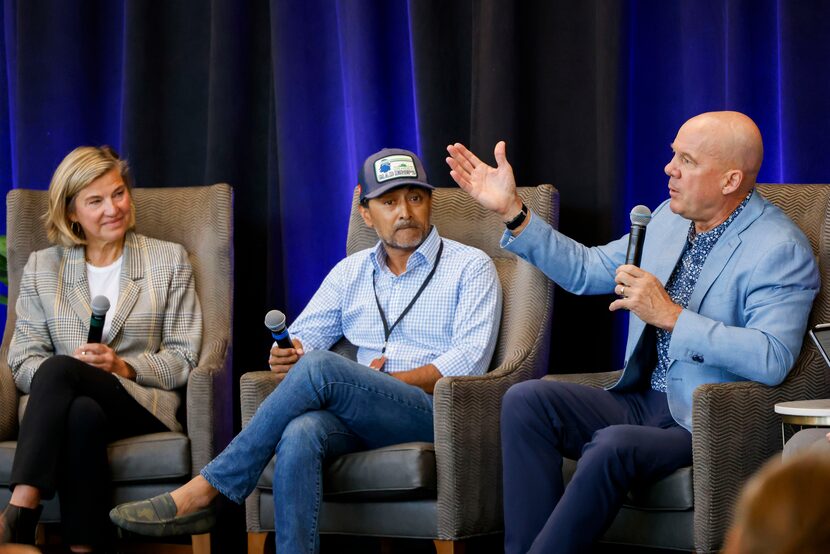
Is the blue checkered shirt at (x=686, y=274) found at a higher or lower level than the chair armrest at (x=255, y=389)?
higher

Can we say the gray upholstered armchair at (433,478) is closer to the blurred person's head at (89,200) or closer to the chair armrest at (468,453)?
the chair armrest at (468,453)

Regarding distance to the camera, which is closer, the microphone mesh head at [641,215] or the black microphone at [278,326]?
the microphone mesh head at [641,215]

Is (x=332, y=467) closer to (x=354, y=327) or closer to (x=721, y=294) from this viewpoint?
(x=354, y=327)

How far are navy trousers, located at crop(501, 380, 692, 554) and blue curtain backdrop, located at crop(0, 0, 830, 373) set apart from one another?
82 centimetres

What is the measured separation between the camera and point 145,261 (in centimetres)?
370

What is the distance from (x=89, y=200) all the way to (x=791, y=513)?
3.29 metres

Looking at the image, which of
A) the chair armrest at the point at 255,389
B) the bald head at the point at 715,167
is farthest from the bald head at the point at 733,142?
the chair armrest at the point at 255,389

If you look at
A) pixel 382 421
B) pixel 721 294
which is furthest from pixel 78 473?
pixel 721 294

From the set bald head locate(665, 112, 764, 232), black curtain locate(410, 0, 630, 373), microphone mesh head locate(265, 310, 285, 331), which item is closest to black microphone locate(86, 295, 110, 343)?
microphone mesh head locate(265, 310, 285, 331)

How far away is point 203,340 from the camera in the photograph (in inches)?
146

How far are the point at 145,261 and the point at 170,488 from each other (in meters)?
0.81

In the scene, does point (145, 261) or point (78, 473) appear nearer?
point (78, 473)

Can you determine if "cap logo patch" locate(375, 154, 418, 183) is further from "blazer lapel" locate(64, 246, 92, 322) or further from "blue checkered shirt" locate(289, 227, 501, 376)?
"blazer lapel" locate(64, 246, 92, 322)

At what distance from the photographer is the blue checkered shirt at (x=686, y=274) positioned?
282 cm
